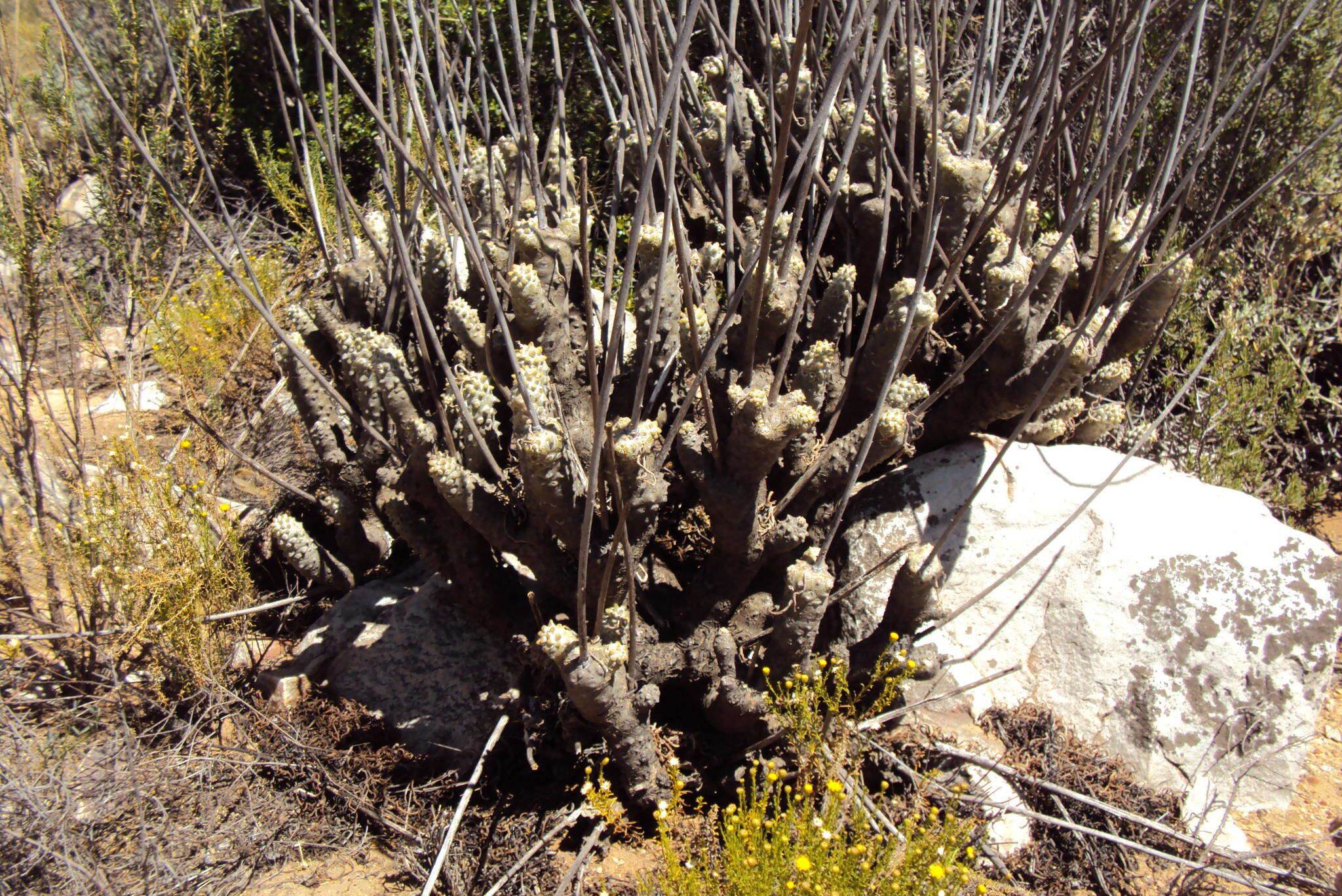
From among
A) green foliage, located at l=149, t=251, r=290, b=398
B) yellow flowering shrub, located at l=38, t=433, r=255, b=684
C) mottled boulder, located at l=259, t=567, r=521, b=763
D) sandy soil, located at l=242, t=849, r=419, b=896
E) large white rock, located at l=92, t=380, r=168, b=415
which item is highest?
green foliage, located at l=149, t=251, r=290, b=398

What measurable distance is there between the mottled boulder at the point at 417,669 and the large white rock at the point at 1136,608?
103 centimetres

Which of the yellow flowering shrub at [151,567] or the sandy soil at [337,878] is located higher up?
the yellow flowering shrub at [151,567]

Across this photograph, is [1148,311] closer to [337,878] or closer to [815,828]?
[815,828]

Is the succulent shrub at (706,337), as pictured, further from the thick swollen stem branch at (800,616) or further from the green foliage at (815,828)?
the green foliage at (815,828)

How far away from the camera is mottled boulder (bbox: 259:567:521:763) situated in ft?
7.75

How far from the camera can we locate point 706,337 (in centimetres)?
215

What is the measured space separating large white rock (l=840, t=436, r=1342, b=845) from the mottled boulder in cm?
103

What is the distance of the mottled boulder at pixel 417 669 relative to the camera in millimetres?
2363

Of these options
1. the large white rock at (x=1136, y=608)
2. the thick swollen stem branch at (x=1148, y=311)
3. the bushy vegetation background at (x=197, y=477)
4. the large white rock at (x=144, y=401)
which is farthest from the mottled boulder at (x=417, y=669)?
the thick swollen stem branch at (x=1148, y=311)

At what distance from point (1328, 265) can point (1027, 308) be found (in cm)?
249

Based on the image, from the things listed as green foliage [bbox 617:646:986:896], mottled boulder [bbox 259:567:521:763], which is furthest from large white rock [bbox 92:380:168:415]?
green foliage [bbox 617:646:986:896]

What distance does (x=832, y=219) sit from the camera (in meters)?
2.60

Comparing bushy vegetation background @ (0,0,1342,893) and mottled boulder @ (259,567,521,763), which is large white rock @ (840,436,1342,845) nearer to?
bushy vegetation background @ (0,0,1342,893)

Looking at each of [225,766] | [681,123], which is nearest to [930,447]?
[681,123]
